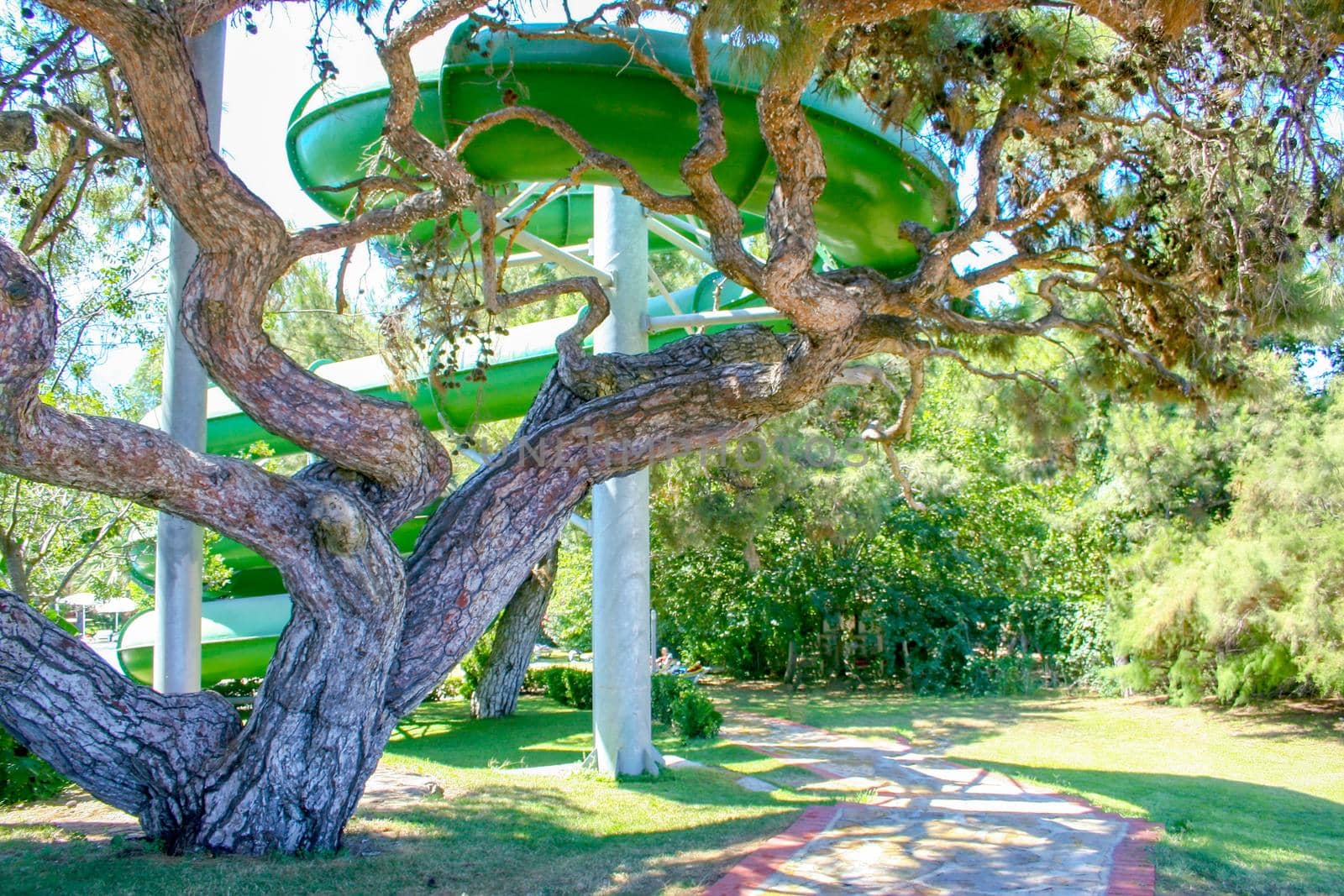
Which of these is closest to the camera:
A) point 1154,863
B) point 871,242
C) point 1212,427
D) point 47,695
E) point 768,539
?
point 47,695

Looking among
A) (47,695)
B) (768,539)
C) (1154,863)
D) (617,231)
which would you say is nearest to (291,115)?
(617,231)

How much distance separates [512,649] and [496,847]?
721 cm

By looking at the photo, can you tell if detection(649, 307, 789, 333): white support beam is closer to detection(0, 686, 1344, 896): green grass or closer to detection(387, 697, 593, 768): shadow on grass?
detection(0, 686, 1344, 896): green grass

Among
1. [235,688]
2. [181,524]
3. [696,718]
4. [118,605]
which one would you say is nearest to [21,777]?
[181,524]

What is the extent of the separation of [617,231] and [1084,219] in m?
3.35

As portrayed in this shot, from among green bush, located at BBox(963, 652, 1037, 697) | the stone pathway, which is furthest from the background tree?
green bush, located at BBox(963, 652, 1037, 697)

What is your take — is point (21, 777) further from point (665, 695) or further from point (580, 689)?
point (580, 689)

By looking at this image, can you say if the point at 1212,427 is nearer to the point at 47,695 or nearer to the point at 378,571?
the point at 378,571

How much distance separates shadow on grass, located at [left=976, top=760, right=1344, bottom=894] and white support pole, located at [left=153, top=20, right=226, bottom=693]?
5.28 m

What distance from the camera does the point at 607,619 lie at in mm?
8016

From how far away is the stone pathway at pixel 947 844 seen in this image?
5000 millimetres

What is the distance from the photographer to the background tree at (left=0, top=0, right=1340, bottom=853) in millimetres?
4508

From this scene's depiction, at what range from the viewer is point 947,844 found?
5.93 metres

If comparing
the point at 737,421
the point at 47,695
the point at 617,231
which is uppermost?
the point at 617,231
